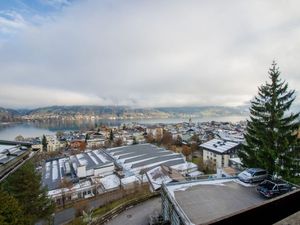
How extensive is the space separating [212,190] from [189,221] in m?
2.54

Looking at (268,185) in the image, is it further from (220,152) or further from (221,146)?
(221,146)

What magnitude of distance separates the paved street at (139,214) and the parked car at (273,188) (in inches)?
194

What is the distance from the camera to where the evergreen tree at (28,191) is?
11.5 meters

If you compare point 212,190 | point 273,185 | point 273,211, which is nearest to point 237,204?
point 212,190

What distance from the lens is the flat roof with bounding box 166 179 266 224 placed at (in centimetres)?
688

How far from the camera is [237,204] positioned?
7.50m

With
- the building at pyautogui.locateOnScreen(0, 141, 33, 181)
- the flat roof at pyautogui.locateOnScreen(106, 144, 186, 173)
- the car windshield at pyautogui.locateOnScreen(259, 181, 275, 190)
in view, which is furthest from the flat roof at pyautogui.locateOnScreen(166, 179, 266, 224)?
the flat roof at pyautogui.locateOnScreen(106, 144, 186, 173)

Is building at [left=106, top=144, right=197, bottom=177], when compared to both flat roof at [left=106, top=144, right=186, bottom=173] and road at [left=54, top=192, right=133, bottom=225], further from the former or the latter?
road at [left=54, top=192, right=133, bottom=225]

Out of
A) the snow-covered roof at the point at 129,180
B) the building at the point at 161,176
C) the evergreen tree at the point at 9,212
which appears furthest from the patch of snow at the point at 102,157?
the evergreen tree at the point at 9,212

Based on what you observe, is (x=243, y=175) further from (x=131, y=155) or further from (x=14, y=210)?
(x=131, y=155)

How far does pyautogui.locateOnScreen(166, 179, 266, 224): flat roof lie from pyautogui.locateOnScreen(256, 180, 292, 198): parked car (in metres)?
0.23

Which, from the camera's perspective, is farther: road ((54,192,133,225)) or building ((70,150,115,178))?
building ((70,150,115,178))

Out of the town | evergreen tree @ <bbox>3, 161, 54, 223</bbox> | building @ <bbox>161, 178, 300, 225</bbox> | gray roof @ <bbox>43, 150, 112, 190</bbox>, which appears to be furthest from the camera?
gray roof @ <bbox>43, 150, 112, 190</bbox>

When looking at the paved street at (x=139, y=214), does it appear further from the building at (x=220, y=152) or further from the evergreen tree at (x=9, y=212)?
the building at (x=220, y=152)
